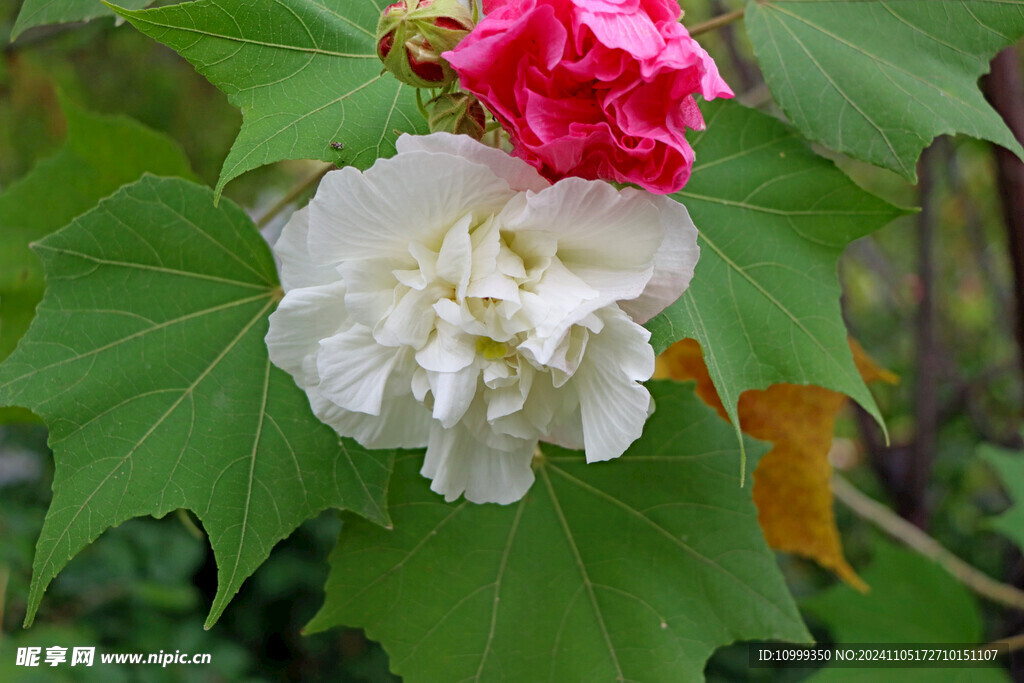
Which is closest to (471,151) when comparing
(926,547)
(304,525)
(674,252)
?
(674,252)

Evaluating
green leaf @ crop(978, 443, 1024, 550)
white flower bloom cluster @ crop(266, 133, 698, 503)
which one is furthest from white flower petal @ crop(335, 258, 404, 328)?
green leaf @ crop(978, 443, 1024, 550)

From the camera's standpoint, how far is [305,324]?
628 mm

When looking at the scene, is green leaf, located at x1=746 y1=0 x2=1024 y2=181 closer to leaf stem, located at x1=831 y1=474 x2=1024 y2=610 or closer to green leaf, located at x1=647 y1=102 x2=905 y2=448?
green leaf, located at x1=647 y1=102 x2=905 y2=448

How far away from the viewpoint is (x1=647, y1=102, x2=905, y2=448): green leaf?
0.78m

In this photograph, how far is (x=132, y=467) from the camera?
741 millimetres

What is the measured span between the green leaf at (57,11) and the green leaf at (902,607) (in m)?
1.57

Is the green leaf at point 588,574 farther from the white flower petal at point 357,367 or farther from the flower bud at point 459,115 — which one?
the flower bud at point 459,115

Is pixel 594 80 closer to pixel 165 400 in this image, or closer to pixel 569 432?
pixel 569 432

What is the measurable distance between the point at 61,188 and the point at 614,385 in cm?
85

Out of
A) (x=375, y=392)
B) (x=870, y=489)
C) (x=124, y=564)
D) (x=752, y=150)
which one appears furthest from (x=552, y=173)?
(x=870, y=489)

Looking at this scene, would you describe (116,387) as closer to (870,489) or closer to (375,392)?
(375,392)

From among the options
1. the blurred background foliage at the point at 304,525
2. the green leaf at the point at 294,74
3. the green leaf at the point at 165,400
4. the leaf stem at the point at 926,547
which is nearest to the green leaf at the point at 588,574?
the green leaf at the point at 165,400

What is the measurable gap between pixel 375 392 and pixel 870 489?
2.74 metres

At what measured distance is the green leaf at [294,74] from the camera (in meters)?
0.64
